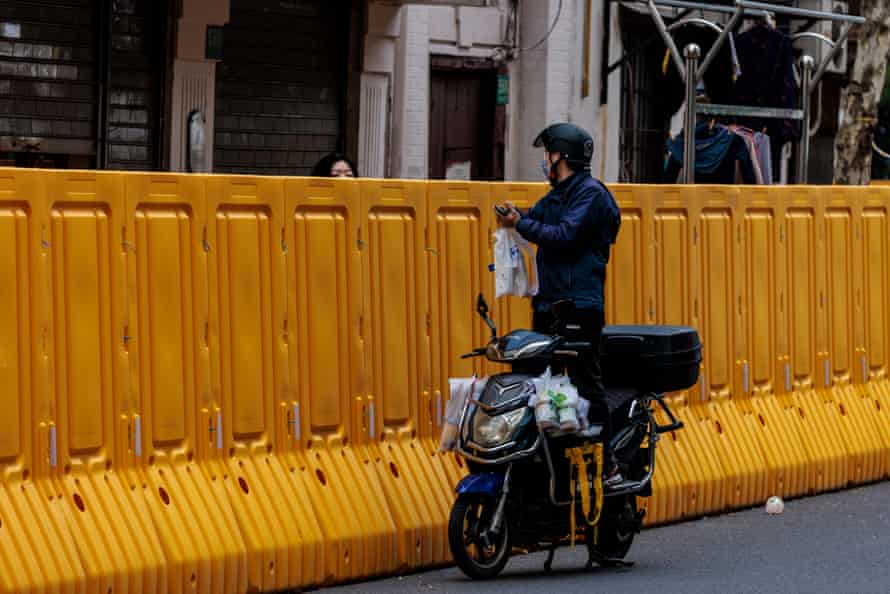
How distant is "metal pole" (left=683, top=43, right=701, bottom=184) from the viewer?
52.3 feet

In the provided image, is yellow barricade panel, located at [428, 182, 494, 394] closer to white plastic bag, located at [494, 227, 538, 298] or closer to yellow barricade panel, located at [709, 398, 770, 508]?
white plastic bag, located at [494, 227, 538, 298]

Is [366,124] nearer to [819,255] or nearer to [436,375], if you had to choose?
[819,255]

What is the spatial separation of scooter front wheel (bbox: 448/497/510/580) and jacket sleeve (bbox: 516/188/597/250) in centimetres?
120

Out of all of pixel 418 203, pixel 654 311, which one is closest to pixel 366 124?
pixel 654 311

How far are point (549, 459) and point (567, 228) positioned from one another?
1.03m

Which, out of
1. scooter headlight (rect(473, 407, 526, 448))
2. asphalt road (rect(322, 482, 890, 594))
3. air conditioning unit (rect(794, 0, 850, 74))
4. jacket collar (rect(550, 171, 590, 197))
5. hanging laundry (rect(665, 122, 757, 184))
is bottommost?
asphalt road (rect(322, 482, 890, 594))

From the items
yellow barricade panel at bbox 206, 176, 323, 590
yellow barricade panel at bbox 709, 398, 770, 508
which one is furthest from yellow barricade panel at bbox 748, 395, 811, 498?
yellow barricade panel at bbox 206, 176, 323, 590

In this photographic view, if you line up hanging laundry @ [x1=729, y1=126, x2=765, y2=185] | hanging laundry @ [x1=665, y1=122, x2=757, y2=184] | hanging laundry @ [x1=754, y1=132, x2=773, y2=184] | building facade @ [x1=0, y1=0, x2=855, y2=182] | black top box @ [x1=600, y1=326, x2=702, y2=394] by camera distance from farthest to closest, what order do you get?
hanging laundry @ [x1=754, y1=132, x2=773, y2=184], hanging laundry @ [x1=729, y1=126, x2=765, y2=185], hanging laundry @ [x1=665, y1=122, x2=757, y2=184], building facade @ [x1=0, y1=0, x2=855, y2=182], black top box @ [x1=600, y1=326, x2=702, y2=394]

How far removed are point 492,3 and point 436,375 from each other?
1396cm

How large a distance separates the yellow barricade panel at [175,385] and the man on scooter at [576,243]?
5.00 feet

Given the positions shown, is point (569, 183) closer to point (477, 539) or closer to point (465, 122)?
point (477, 539)

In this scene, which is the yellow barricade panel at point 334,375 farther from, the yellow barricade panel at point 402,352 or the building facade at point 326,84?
the building facade at point 326,84

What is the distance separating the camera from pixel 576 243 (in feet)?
32.5

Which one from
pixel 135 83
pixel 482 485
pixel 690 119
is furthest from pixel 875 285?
pixel 135 83
